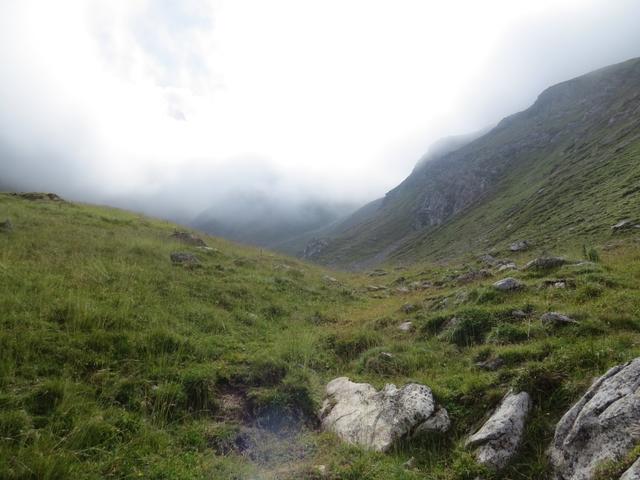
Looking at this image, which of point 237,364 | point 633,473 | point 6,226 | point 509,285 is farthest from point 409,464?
point 6,226

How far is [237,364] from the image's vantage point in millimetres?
10297

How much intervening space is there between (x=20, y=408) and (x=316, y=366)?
6.95 meters

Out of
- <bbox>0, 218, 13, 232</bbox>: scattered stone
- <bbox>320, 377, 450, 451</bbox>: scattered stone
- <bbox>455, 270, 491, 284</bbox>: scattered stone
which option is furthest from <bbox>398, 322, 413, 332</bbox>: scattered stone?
<bbox>0, 218, 13, 232</bbox>: scattered stone

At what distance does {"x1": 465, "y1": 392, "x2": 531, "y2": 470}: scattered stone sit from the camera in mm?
6008

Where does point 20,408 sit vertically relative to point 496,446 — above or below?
above

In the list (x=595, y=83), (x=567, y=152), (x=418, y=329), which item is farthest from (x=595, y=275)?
(x=595, y=83)

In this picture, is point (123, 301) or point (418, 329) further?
point (418, 329)

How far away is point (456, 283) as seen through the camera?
19938 millimetres

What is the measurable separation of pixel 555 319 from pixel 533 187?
76337mm

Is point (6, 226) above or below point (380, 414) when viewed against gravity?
above

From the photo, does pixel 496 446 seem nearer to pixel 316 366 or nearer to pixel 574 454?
pixel 574 454

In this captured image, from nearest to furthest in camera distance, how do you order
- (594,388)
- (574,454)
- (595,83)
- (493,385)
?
1. (574,454)
2. (594,388)
3. (493,385)
4. (595,83)

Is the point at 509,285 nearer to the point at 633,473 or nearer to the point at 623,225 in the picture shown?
the point at 633,473

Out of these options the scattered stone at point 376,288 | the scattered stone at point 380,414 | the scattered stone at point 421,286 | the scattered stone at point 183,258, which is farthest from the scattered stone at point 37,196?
the scattered stone at point 380,414
